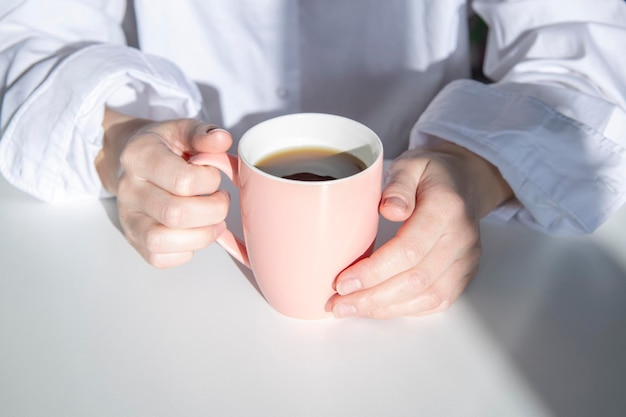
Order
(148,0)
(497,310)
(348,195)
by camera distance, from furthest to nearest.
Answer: (148,0), (497,310), (348,195)

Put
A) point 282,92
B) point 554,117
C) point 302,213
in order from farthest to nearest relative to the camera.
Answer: point 282,92, point 554,117, point 302,213

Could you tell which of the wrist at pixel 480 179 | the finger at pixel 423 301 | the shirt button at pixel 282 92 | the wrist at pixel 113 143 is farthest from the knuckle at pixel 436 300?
the shirt button at pixel 282 92

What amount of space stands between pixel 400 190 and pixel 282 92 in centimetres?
48

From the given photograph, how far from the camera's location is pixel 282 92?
3.12ft

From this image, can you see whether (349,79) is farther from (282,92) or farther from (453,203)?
(453,203)

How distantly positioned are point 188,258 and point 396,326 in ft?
0.67

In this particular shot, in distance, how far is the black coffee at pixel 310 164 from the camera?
1.67ft

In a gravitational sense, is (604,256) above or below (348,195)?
below

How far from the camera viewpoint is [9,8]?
73 cm

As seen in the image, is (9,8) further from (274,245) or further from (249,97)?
(274,245)

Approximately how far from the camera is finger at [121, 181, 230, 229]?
1.74 feet

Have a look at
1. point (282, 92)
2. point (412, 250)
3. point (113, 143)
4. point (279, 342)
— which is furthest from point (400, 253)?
point (282, 92)

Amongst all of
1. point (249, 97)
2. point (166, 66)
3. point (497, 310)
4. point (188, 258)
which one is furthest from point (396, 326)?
point (249, 97)

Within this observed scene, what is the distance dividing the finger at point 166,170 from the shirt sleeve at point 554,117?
10.4 inches
